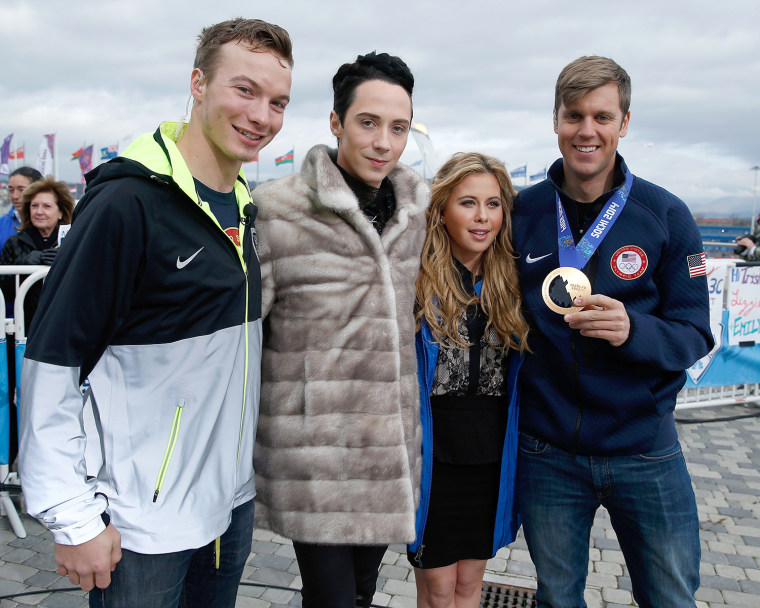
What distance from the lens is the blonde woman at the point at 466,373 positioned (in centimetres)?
255

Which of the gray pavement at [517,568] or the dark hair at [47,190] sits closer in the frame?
the gray pavement at [517,568]

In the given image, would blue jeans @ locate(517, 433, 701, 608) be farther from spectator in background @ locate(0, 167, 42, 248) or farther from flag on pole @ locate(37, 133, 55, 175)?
flag on pole @ locate(37, 133, 55, 175)

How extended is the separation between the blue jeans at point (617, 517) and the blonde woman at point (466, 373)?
0.15 m

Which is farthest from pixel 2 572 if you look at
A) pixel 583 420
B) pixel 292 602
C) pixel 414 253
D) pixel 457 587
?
pixel 583 420

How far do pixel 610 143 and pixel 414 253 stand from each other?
868 millimetres

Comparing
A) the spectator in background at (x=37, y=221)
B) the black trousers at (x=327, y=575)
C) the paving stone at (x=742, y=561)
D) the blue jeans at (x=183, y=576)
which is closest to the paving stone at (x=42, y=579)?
the blue jeans at (x=183, y=576)

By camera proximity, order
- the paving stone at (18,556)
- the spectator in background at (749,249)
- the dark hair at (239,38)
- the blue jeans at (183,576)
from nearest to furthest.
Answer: the blue jeans at (183,576) < the dark hair at (239,38) < the paving stone at (18,556) < the spectator in background at (749,249)

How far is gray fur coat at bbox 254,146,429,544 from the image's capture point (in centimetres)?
216

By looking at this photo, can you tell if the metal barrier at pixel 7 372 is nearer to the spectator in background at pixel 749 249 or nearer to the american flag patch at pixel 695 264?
the american flag patch at pixel 695 264

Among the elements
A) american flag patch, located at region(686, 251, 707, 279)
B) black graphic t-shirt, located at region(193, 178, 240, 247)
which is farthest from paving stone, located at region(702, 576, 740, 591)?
black graphic t-shirt, located at region(193, 178, 240, 247)

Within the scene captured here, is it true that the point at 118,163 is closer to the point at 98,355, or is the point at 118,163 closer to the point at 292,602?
the point at 98,355

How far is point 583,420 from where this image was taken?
7.82 feet

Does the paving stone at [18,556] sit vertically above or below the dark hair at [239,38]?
below

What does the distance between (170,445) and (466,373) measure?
1241mm
